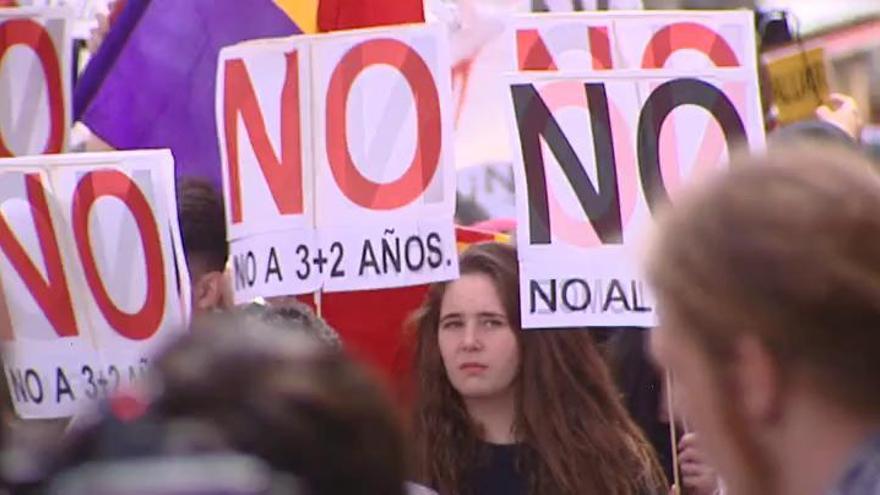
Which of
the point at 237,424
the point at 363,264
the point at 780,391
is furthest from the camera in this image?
the point at 363,264

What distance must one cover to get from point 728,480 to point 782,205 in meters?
0.28

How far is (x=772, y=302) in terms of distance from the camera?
2211 millimetres

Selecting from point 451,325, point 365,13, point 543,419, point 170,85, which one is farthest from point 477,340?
point 170,85

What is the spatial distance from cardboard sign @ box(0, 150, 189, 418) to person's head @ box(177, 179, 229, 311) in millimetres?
377

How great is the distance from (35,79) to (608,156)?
1994 mm

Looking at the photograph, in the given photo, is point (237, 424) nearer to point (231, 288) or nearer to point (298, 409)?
point (298, 409)

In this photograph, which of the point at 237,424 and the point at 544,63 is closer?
the point at 237,424

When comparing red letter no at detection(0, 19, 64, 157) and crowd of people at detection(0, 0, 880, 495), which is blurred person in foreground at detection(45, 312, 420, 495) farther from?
red letter no at detection(0, 19, 64, 157)

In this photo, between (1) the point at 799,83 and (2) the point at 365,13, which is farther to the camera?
(1) the point at 799,83

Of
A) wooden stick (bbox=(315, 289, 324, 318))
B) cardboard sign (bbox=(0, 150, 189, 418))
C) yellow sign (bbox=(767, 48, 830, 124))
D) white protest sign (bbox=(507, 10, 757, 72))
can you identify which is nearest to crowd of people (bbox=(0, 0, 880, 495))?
cardboard sign (bbox=(0, 150, 189, 418))

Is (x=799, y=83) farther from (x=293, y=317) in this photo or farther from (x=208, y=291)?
(x=293, y=317)

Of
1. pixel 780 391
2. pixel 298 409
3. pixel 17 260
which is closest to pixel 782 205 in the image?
pixel 780 391

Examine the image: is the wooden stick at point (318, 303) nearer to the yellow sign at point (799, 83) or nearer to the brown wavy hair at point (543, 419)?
the brown wavy hair at point (543, 419)

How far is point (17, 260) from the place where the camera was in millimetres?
5535
